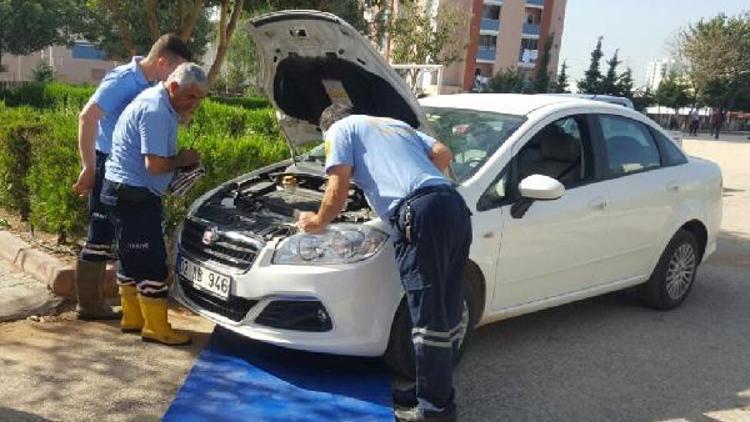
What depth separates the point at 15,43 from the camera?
3484 cm

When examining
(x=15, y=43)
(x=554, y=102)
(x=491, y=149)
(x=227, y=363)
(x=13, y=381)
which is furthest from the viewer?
(x=15, y=43)

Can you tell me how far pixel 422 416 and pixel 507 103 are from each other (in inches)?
97.6

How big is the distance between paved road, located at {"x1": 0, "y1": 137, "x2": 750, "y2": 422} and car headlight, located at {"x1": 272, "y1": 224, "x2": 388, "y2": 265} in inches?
37.8

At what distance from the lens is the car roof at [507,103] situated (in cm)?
502

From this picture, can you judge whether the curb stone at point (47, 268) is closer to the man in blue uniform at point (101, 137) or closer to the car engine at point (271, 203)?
the man in blue uniform at point (101, 137)

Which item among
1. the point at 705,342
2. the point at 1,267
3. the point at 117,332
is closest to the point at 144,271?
the point at 117,332

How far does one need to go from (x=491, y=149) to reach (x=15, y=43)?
118 ft

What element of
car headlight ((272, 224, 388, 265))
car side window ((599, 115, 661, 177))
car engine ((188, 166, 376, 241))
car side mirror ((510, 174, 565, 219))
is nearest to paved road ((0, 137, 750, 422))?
car engine ((188, 166, 376, 241))

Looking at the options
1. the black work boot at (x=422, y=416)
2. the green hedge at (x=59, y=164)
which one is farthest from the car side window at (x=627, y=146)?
the green hedge at (x=59, y=164)

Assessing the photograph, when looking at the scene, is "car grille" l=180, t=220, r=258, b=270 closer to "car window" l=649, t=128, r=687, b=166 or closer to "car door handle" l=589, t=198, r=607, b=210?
"car door handle" l=589, t=198, r=607, b=210

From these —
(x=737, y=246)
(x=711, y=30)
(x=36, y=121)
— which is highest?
(x=711, y=30)

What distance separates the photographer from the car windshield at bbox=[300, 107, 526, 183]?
454 centimetres

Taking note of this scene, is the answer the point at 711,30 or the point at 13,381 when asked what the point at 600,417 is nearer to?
the point at 13,381

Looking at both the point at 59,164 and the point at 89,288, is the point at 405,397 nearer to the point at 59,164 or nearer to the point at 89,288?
the point at 89,288
